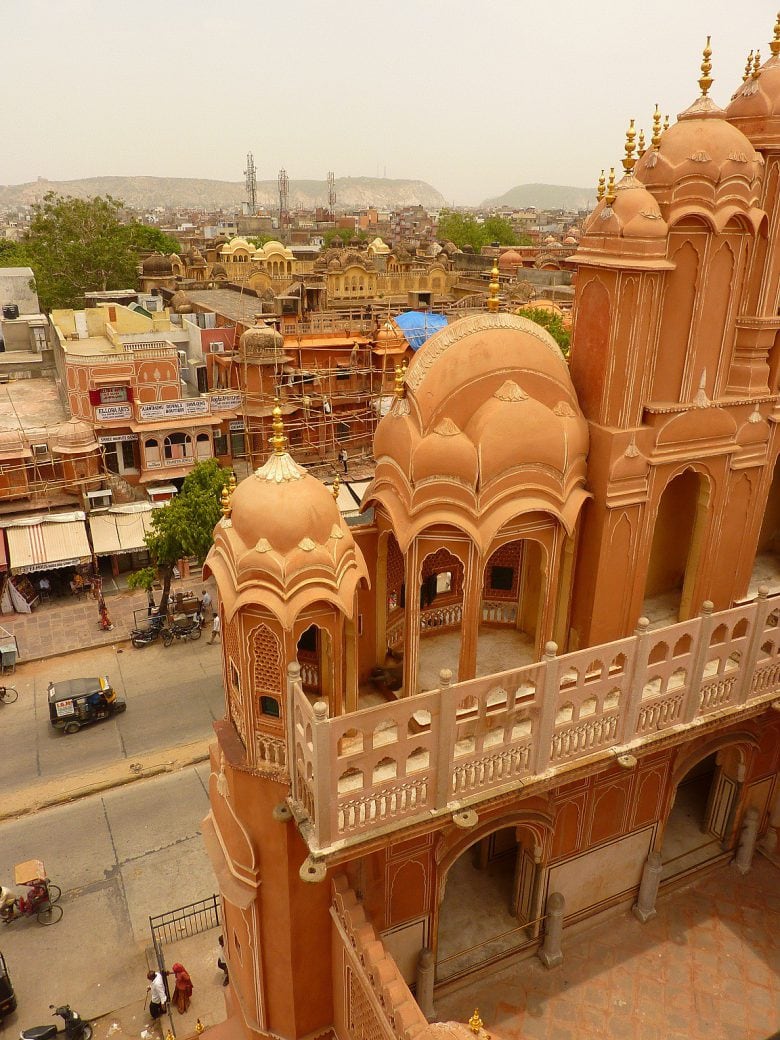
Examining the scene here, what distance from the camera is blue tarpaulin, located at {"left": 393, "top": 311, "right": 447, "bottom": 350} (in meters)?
36.8

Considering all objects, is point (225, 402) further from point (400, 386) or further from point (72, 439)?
point (400, 386)

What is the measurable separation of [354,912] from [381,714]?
2887 millimetres

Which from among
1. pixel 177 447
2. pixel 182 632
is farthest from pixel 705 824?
pixel 177 447

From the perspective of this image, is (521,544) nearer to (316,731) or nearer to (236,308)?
(316,731)

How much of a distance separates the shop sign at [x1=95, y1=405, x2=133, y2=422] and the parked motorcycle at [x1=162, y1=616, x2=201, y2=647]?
31.9 ft

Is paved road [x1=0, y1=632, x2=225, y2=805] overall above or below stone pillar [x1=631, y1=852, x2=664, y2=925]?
below

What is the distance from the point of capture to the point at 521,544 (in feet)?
36.1

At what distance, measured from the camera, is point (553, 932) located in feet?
34.8

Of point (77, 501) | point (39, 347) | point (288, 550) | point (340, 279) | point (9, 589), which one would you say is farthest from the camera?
point (340, 279)

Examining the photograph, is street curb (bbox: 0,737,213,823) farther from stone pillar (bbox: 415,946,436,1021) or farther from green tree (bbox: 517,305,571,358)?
green tree (bbox: 517,305,571,358)

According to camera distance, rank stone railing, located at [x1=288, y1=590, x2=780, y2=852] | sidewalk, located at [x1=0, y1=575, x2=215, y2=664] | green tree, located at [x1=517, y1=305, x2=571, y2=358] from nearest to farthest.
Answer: stone railing, located at [x1=288, y1=590, x2=780, y2=852]
sidewalk, located at [x1=0, y1=575, x2=215, y2=664]
green tree, located at [x1=517, y1=305, x2=571, y2=358]

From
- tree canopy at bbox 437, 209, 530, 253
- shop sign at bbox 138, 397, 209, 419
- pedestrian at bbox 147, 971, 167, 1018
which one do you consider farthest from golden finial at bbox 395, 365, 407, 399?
tree canopy at bbox 437, 209, 530, 253

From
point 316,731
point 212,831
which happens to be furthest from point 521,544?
point 212,831

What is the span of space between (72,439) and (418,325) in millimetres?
19161
